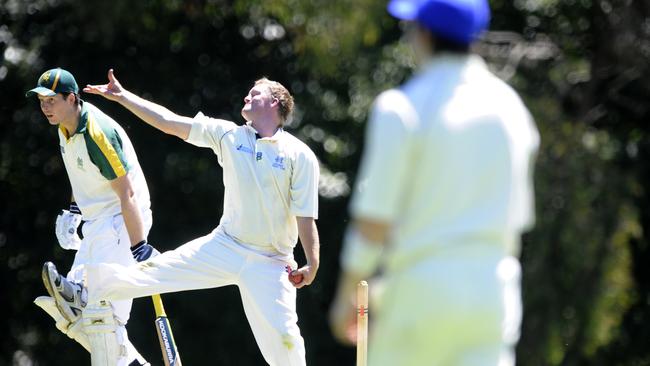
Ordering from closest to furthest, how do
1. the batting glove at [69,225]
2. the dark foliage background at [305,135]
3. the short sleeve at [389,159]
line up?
the short sleeve at [389,159] → the batting glove at [69,225] → the dark foliage background at [305,135]

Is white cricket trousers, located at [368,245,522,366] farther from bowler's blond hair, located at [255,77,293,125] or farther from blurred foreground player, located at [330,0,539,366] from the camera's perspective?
bowler's blond hair, located at [255,77,293,125]

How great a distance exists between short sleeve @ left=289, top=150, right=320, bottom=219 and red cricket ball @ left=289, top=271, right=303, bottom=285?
27 centimetres

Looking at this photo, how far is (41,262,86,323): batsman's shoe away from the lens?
21.3 feet

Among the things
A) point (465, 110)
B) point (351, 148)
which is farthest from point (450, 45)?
point (351, 148)

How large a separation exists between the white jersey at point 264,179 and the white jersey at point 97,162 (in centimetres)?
37

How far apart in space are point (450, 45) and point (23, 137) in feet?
34.4

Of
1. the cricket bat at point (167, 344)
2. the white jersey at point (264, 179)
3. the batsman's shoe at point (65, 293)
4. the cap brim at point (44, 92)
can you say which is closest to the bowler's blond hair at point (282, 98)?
the white jersey at point (264, 179)

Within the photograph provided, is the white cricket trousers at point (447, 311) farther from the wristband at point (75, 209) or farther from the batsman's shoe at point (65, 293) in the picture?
the wristband at point (75, 209)

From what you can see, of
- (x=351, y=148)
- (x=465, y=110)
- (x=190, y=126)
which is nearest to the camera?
(x=465, y=110)

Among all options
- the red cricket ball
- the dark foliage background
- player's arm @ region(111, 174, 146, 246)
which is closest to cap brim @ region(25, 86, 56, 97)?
player's arm @ region(111, 174, 146, 246)

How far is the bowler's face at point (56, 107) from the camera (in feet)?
21.6

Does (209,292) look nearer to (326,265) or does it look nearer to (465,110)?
(326,265)

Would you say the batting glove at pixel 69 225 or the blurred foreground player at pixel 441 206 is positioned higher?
the blurred foreground player at pixel 441 206

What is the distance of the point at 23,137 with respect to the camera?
13.5m
